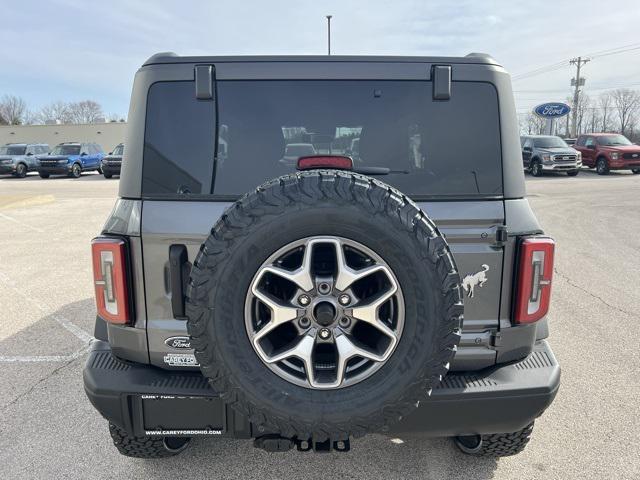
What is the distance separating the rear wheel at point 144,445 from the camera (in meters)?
2.46

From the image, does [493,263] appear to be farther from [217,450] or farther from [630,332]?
[630,332]

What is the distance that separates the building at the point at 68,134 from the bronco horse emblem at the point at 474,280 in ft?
168

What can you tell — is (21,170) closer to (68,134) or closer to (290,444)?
(68,134)

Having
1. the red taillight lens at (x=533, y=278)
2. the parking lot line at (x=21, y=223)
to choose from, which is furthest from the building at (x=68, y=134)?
the red taillight lens at (x=533, y=278)

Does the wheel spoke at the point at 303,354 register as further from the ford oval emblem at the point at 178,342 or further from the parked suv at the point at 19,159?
the parked suv at the point at 19,159

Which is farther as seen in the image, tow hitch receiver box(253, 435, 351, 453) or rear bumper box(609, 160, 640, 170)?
rear bumper box(609, 160, 640, 170)

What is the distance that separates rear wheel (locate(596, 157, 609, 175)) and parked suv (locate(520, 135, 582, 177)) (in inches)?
65.4

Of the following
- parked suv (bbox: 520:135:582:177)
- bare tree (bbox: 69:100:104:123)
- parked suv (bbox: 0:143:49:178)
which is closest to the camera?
parked suv (bbox: 520:135:582:177)

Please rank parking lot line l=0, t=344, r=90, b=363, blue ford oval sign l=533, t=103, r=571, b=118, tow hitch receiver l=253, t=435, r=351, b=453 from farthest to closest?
blue ford oval sign l=533, t=103, r=571, b=118 → parking lot line l=0, t=344, r=90, b=363 → tow hitch receiver l=253, t=435, r=351, b=453

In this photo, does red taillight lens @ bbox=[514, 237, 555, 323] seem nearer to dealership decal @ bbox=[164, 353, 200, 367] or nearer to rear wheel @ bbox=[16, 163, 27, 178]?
dealership decal @ bbox=[164, 353, 200, 367]

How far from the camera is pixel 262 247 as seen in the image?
68.6 inches

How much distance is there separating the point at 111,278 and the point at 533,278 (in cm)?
201

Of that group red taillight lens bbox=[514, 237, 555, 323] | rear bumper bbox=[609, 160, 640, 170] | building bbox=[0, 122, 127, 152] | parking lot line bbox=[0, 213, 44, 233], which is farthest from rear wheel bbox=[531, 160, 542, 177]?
building bbox=[0, 122, 127, 152]

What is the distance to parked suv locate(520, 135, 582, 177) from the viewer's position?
21.0m
